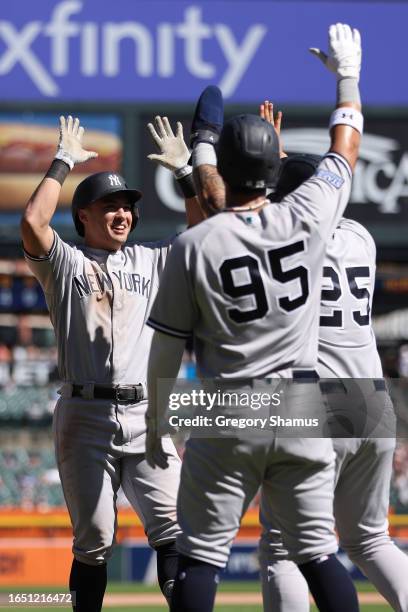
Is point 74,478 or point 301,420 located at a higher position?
point 301,420

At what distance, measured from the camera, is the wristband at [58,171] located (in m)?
4.41

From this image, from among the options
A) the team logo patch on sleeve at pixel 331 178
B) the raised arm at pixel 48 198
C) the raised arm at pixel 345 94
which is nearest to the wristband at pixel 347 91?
the raised arm at pixel 345 94

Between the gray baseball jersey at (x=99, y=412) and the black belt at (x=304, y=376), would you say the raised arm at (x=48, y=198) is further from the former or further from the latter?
the black belt at (x=304, y=376)

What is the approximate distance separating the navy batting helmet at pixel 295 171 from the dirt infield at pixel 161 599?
3.96m

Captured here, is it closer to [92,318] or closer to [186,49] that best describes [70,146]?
[92,318]

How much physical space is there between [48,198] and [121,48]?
30.9 ft

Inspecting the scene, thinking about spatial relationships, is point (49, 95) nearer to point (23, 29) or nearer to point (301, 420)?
point (23, 29)

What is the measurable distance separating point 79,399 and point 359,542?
4.13ft

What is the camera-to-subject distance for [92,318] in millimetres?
4551

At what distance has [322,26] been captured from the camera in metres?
13.4

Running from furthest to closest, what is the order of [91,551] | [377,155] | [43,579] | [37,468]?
[377,155]
[37,468]
[43,579]
[91,551]

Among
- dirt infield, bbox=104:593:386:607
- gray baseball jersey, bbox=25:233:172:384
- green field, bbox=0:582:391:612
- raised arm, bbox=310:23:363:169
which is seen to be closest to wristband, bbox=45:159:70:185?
gray baseball jersey, bbox=25:233:172:384

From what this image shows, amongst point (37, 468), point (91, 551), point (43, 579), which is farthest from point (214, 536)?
point (37, 468)

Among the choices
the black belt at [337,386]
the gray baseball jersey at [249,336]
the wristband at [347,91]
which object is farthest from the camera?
the black belt at [337,386]
